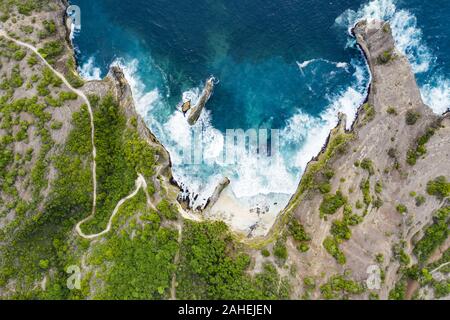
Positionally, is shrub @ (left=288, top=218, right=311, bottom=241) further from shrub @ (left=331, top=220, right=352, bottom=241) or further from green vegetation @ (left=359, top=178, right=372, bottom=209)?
green vegetation @ (left=359, top=178, right=372, bottom=209)

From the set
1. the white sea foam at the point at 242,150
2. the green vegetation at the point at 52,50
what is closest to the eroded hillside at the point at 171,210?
the green vegetation at the point at 52,50

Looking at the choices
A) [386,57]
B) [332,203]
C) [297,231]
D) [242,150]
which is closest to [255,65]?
[242,150]

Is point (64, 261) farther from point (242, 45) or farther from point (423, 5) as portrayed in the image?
point (423, 5)

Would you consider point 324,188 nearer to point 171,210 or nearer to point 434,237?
point 434,237

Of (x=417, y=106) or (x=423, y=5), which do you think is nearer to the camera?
(x=417, y=106)

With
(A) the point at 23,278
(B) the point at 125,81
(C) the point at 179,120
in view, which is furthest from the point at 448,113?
(A) the point at 23,278

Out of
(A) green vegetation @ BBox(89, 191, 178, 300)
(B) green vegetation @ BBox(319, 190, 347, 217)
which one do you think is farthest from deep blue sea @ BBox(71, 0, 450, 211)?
(A) green vegetation @ BBox(89, 191, 178, 300)

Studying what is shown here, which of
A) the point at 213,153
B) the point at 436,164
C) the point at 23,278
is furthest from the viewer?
the point at 213,153
